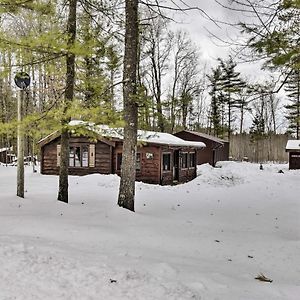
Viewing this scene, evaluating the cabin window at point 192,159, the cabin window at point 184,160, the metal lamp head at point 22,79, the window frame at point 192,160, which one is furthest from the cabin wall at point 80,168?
the metal lamp head at point 22,79

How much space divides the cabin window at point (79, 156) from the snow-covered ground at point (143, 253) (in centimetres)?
1123

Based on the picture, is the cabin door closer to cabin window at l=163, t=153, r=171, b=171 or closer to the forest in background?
cabin window at l=163, t=153, r=171, b=171

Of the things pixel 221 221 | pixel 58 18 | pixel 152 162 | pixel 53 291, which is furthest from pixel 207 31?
pixel 152 162

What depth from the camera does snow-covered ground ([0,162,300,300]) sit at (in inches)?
146

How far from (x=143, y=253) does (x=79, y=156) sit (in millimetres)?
16872

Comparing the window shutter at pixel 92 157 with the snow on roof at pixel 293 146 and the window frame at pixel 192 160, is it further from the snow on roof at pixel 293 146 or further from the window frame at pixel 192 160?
the snow on roof at pixel 293 146

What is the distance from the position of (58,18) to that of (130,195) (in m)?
4.83

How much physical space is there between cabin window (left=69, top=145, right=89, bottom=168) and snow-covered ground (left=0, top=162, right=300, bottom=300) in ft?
36.9

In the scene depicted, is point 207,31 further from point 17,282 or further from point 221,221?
point 17,282

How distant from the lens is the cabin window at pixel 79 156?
21359mm

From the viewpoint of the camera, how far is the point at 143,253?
17.1 ft

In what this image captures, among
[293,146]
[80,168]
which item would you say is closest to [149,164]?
[80,168]

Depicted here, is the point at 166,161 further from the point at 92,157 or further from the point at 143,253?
the point at 143,253

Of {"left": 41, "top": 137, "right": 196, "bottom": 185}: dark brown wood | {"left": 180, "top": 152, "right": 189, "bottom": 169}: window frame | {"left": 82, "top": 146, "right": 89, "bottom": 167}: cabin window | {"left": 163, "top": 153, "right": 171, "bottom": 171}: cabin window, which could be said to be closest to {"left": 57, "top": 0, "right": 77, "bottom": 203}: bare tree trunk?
{"left": 41, "top": 137, "right": 196, "bottom": 185}: dark brown wood
